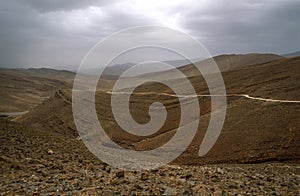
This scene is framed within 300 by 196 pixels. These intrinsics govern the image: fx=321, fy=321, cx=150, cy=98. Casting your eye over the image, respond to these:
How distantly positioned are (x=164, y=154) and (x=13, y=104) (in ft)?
251

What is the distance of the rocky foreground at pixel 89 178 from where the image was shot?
8953 millimetres

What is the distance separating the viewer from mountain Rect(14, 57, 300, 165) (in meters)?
21.1

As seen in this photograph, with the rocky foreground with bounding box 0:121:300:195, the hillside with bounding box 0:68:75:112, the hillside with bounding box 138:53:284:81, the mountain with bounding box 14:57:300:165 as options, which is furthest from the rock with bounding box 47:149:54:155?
the hillside with bounding box 138:53:284:81

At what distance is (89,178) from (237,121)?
17917mm

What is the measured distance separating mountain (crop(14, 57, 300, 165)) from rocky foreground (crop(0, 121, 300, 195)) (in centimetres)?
807

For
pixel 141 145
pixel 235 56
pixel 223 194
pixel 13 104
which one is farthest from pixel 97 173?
pixel 235 56

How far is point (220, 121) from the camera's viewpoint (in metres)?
26.7

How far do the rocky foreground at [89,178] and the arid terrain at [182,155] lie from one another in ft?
0.08

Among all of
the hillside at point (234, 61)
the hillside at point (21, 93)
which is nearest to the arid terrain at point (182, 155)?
the hillside at point (21, 93)

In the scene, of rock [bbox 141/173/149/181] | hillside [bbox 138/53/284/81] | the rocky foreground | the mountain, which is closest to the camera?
the rocky foreground

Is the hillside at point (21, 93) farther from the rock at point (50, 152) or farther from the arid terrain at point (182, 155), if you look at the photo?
the rock at point (50, 152)

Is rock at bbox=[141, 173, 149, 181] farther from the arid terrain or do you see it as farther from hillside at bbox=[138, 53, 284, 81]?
hillside at bbox=[138, 53, 284, 81]

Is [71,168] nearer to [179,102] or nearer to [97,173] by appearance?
[97,173]

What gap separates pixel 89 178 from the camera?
33.2 feet
